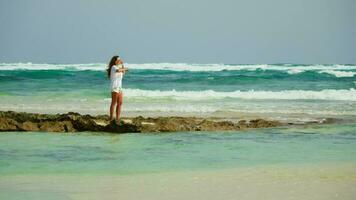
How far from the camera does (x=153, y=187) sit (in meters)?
5.64

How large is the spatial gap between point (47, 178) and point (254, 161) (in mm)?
2447

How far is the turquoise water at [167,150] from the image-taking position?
22.2 feet

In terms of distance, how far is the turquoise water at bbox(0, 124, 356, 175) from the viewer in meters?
6.77

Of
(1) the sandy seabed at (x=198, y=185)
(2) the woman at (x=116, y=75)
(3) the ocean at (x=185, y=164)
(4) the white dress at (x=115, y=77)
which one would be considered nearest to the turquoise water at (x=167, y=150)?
(3) the ocean at (x=185, y=164)

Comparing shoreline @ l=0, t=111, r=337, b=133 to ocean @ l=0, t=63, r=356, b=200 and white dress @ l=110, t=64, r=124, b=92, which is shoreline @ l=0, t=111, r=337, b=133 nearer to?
ocean @ l=0, t=63, r=356, b=200

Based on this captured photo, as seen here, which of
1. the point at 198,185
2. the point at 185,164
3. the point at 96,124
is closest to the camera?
the point at 198,185

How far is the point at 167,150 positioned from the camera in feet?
26.1

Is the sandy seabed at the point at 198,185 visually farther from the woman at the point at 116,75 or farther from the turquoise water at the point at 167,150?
the woman at the point at 116,75

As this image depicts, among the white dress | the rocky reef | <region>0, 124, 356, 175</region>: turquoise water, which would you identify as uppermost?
the white dress

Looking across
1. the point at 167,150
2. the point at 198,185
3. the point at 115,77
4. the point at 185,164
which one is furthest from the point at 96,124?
the point at 198,185

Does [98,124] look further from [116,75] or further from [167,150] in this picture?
[167,150]

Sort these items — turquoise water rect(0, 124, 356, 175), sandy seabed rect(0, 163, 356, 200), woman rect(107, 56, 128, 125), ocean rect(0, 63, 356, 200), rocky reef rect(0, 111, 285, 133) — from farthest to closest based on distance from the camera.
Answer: woman rect(107, 56, 128, 125) < rocky reef rect(0, 111, 285, 133) < turquoise water rect(0, 124, 356, 175) < ocean rect(0, 63, 356, 200) < sandy seabed rect(0, 163, 356, 200)

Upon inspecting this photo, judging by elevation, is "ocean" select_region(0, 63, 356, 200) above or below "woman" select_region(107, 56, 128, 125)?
below

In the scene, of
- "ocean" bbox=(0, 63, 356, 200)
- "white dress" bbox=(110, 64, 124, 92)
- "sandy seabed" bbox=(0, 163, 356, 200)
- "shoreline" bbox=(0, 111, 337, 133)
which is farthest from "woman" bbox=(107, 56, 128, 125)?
"sandy seabed" bbox=(0, 163, 356, 200)
